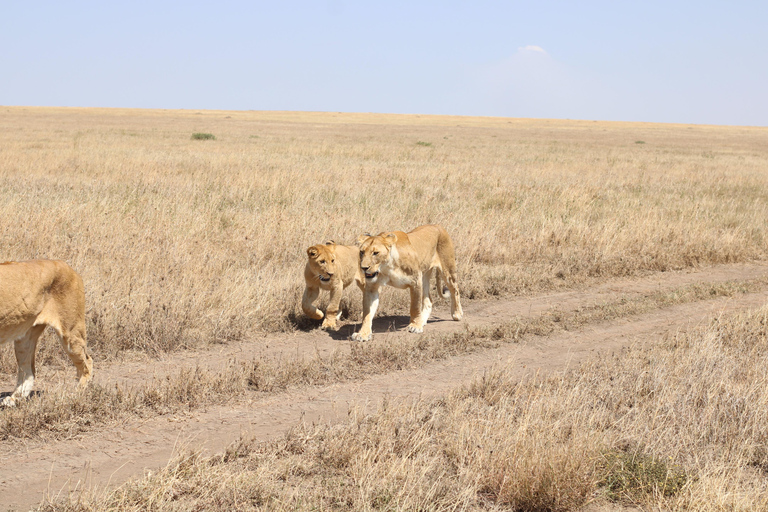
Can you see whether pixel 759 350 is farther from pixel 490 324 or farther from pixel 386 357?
pixel 386 357

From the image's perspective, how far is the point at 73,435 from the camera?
426 centimetres

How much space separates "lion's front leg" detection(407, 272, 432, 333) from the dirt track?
0.23 metres

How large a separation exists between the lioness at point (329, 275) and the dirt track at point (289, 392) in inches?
12.0

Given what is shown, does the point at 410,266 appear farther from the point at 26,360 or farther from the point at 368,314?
the point at 26,360

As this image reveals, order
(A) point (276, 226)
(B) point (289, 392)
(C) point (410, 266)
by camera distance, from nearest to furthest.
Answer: (B) point (289, 392), (C) point (410, 266), (A) point (276, 226)

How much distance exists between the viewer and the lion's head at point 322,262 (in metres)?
6.91

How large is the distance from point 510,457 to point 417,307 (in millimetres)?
3532

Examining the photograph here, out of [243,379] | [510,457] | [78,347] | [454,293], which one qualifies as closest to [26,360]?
[78,347]

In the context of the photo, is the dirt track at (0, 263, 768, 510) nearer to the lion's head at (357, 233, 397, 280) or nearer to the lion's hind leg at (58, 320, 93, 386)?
the lion's hind leg at (58, 320, 93, 386)

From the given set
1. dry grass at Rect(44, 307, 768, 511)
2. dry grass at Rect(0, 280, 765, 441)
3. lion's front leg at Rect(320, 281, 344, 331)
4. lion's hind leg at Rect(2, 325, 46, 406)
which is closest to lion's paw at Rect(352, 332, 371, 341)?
dry grass at Rect(0, 280, 765, 441)

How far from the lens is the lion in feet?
14.4

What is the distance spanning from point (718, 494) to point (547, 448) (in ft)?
3.04

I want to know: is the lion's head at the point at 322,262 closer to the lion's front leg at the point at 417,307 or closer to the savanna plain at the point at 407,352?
the savanna plain at the point at 407,352

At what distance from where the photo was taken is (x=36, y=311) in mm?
4543
